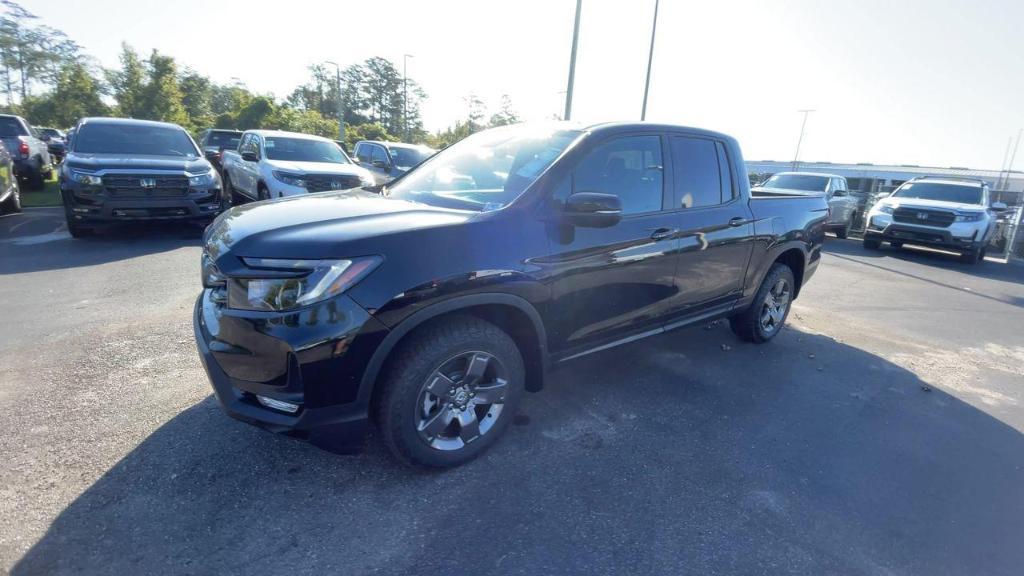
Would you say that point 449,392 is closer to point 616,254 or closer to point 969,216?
point 616,254

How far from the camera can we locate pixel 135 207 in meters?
7.31

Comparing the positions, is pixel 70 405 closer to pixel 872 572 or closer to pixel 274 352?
pixel 274 352

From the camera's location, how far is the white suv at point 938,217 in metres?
10.7

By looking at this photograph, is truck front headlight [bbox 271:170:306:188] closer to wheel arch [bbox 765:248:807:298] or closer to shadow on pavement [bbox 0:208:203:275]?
shadow on pavement [bbox 0:208:203:275]

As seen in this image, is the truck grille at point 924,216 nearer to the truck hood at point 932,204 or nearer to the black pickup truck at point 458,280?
the truck hood at point 932,204

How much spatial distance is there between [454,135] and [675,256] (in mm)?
53907

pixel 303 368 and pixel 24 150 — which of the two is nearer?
pixel 303 368

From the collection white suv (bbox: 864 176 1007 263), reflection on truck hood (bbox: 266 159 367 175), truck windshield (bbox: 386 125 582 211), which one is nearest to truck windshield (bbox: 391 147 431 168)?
reflection on truck hood (bbox: 266 159 367 175)

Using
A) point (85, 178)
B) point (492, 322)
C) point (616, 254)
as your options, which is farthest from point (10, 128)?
point (616, 254)

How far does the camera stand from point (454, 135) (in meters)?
54.5

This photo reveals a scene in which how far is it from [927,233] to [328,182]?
12376mm

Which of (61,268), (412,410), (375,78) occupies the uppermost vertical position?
(375,78)

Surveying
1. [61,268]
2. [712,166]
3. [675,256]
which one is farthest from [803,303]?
[61,268]

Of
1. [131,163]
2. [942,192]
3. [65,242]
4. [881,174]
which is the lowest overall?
[65,242]
